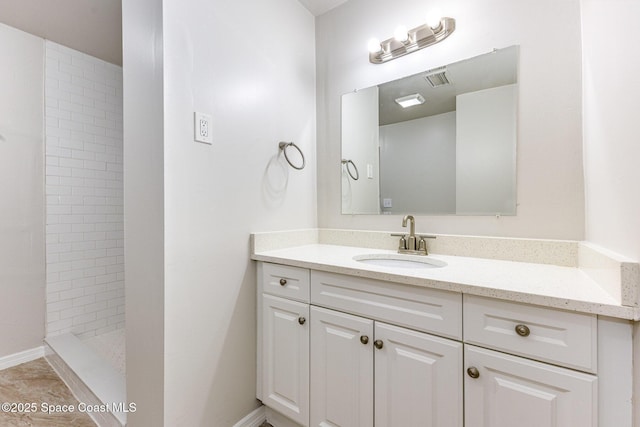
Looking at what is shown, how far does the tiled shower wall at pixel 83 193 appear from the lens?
220cm

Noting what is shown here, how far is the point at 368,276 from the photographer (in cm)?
104

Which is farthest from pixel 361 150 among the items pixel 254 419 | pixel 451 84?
pixel 254 419

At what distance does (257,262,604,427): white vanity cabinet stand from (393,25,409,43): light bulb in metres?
1.30

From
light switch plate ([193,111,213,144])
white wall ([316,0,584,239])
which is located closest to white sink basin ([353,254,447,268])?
white wall ([316,0,584,239])

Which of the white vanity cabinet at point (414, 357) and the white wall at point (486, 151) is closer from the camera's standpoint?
the white vanity cabinet at point (414, 357)

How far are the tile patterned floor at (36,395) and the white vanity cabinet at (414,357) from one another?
1.07m

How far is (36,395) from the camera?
65.4 inches

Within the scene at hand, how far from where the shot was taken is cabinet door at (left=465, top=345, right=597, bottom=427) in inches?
27.8

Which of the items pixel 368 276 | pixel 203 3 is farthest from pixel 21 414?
pixel 203 3

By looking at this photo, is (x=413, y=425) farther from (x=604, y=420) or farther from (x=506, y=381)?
(x=604, y=420)

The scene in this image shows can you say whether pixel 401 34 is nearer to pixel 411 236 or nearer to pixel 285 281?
pixel 411 236

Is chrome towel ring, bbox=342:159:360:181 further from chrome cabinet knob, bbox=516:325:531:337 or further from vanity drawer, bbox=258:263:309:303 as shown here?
chrome cabinet knob, bbox=516:325:531:337

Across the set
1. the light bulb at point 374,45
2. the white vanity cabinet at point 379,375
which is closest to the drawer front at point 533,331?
the white vanity cabinet at point 379,375

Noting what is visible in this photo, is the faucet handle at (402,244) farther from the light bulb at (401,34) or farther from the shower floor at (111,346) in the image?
the shower floor at (111,346)
